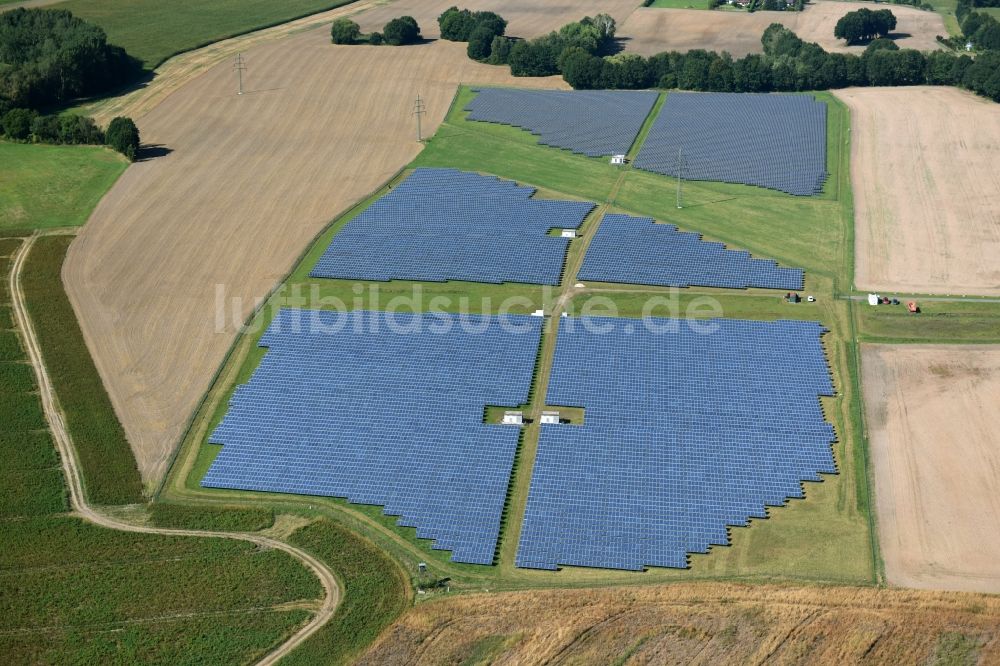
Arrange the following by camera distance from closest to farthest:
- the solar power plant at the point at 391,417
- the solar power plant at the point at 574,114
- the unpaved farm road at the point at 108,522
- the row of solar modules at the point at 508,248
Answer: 1. the unpaved farm road at the point at 108,522
2. the solar power plant at the point at 391,417
3. the row of solar modules at the point at 508,248
4. the solar power plant at the point at 574,114

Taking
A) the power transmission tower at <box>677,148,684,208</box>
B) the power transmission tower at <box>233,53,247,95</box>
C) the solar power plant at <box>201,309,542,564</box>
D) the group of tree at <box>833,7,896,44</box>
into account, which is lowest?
the solar power plant at <box>201,309,542,564</box>

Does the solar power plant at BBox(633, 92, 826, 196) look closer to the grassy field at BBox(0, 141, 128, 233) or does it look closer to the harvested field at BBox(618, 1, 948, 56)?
the harvested field at BBox(618, 1, 948, 56)

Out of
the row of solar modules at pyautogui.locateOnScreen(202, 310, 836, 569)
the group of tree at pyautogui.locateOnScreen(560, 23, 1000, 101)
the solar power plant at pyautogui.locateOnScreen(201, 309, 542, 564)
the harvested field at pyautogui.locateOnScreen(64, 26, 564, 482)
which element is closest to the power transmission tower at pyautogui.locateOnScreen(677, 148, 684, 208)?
the row of solar modules at pyautogui.locateOnScreen(202, 310, 836, 569)

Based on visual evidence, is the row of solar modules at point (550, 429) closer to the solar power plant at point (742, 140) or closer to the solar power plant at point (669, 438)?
the solar power plant at point (669, 438)

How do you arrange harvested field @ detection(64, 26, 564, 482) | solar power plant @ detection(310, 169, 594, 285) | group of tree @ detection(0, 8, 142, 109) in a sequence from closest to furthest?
harvested field @ detection(64, 26, 564, 482), solar power plant @ detection(310, 169, 594, 285), group of tree @ detection(0, 8, 142, 109)

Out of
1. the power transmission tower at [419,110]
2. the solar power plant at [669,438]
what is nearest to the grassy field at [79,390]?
the solar power plant at [669,438]

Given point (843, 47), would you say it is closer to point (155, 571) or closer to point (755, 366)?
point (755, 366)

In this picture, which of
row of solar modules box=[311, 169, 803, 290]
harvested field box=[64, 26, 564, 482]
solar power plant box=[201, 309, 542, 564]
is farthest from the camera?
row of solar modules box=[311, 169, 803, 290]
